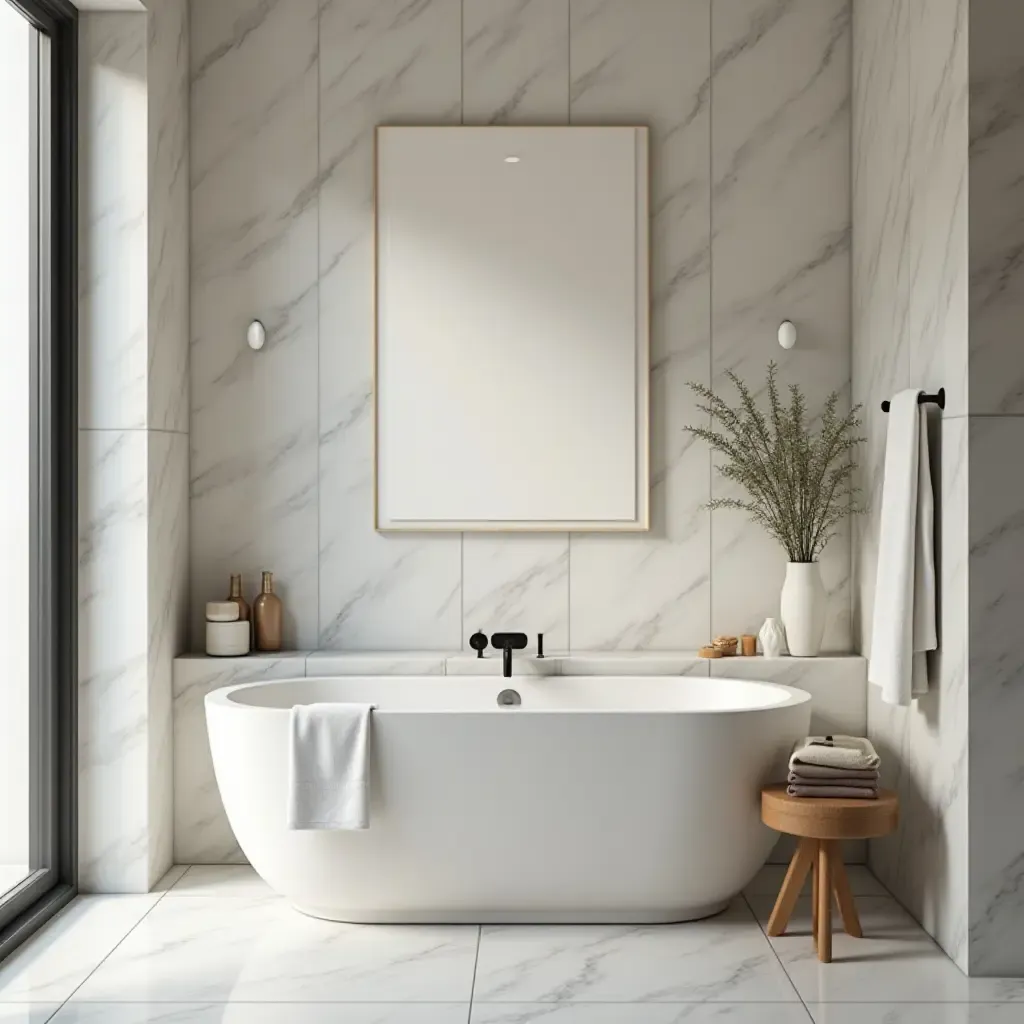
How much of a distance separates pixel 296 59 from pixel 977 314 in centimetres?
252

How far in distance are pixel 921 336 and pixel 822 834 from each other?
4.73 ft

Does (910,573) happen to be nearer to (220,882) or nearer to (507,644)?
(507,644)

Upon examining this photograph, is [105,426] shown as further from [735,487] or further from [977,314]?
[977,314]

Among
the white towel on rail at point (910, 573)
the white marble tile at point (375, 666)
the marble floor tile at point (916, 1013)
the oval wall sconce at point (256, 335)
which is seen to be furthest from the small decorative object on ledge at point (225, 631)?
the marble floor tile at point (916, 1013)

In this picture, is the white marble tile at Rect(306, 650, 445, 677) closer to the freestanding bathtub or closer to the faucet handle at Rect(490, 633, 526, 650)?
the faucet handle at Rect(490, 633, 526, 650)

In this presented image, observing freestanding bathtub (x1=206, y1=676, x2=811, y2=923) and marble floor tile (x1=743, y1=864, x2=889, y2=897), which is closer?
freestanding bathtub (x1=206, y1=676, x2=811, y2=923)

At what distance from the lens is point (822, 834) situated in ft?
11.3

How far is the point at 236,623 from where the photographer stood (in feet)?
14.2

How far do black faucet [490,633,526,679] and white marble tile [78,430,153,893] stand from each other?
1.11 meters

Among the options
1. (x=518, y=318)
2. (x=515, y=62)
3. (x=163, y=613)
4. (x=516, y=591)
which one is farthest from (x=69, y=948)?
(x=515, y=62)

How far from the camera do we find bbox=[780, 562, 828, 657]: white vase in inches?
167

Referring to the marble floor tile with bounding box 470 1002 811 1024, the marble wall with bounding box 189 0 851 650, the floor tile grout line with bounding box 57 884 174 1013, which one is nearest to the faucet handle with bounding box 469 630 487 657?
the marble wall with bounding box 189 0 851 650

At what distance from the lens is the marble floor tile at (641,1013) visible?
3.03 meters

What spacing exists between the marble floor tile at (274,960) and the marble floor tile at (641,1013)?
5.9 inches
